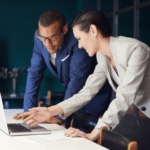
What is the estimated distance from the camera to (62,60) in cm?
227

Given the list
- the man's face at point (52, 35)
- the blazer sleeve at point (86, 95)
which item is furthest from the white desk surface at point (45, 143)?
the man's face at point (52, 35)

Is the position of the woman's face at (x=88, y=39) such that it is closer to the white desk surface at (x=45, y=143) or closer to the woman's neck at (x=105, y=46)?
the woman's neck at (x=105, y=46)

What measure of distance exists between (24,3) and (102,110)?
337cm

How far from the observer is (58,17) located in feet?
6.74

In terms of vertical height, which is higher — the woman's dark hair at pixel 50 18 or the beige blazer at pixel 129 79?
the woman's dark hair at pixel 50 18

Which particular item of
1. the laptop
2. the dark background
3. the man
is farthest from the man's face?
the dark background

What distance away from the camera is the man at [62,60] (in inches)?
80.1

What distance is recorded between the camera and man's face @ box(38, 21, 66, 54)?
200 cm

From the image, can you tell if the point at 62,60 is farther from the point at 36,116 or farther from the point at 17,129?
the point at 17,129

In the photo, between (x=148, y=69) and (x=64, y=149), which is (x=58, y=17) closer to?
(x=148, y=69)

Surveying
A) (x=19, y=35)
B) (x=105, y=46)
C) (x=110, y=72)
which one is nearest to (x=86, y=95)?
(x=110, y=72)

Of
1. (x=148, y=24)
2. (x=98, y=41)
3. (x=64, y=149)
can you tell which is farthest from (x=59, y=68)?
(x=148, y=24)

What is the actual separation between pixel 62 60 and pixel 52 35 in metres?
0.32

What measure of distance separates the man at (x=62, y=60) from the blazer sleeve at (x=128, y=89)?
2.02 ft
